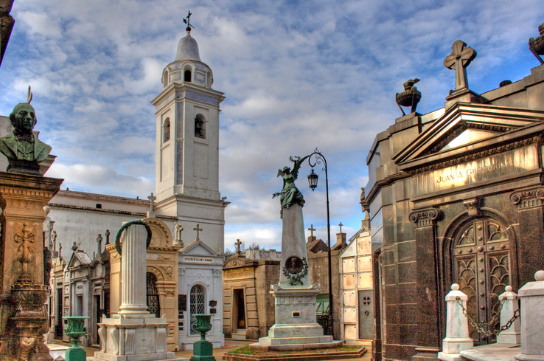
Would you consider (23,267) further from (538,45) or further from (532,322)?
(538,45)

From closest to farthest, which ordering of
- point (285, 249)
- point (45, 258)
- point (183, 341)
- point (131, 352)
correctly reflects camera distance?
Result: 1. point (45, 258)
2. point (131, 352)
3. point (285, 249)
4. point (183, 341)

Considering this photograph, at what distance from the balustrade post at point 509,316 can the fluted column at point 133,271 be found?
323 inches

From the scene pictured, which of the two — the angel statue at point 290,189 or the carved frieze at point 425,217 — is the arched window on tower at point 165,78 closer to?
the angel statue at point 290,189

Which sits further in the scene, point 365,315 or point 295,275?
point 365,315

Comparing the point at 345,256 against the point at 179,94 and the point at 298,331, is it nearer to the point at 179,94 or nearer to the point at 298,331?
the point at 298,331

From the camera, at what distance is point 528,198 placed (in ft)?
31.2

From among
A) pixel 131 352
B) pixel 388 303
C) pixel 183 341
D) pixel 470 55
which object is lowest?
pixel 183 341

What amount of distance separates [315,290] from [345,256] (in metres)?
4.70

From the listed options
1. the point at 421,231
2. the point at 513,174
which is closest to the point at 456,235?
the point at 421,231

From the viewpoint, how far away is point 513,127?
32.3 feet

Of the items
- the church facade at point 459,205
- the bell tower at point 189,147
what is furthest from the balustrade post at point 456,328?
the bell tower at point 189,147

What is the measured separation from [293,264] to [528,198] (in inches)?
369

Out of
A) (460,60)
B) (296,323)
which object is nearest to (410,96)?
(460,60)

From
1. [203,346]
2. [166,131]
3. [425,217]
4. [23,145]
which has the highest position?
[166,131]
